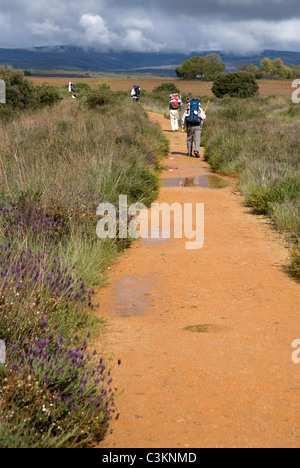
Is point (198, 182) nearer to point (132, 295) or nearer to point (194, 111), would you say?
point (194, 111)

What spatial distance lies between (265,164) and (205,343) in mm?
8848

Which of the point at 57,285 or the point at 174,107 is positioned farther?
the point at 174,107

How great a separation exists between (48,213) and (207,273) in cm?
219

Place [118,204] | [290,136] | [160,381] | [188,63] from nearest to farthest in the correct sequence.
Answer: [160,381] < [118,204] < [290,136] < [188,63]

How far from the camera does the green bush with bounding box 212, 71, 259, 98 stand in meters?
46.9

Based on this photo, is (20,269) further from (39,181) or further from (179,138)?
(179,138)

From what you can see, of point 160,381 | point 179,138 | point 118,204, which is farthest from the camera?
point 179,138

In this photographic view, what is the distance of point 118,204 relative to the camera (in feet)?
30.6

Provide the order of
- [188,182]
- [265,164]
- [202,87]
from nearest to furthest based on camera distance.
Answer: [265,164], [188,182], [202,87]

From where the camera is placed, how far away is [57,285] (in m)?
5.21

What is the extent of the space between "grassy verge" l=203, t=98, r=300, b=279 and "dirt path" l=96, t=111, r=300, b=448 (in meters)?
0.80

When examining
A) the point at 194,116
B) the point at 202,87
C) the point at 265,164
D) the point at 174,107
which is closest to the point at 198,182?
the point at 265,164

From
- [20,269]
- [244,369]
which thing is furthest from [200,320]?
[20,269]

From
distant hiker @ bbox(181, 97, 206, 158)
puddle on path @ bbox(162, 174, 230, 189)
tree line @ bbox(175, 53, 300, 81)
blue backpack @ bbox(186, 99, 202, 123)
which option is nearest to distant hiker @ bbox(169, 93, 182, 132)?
distant hiker @ bbox(181, 97, 206, 158)
